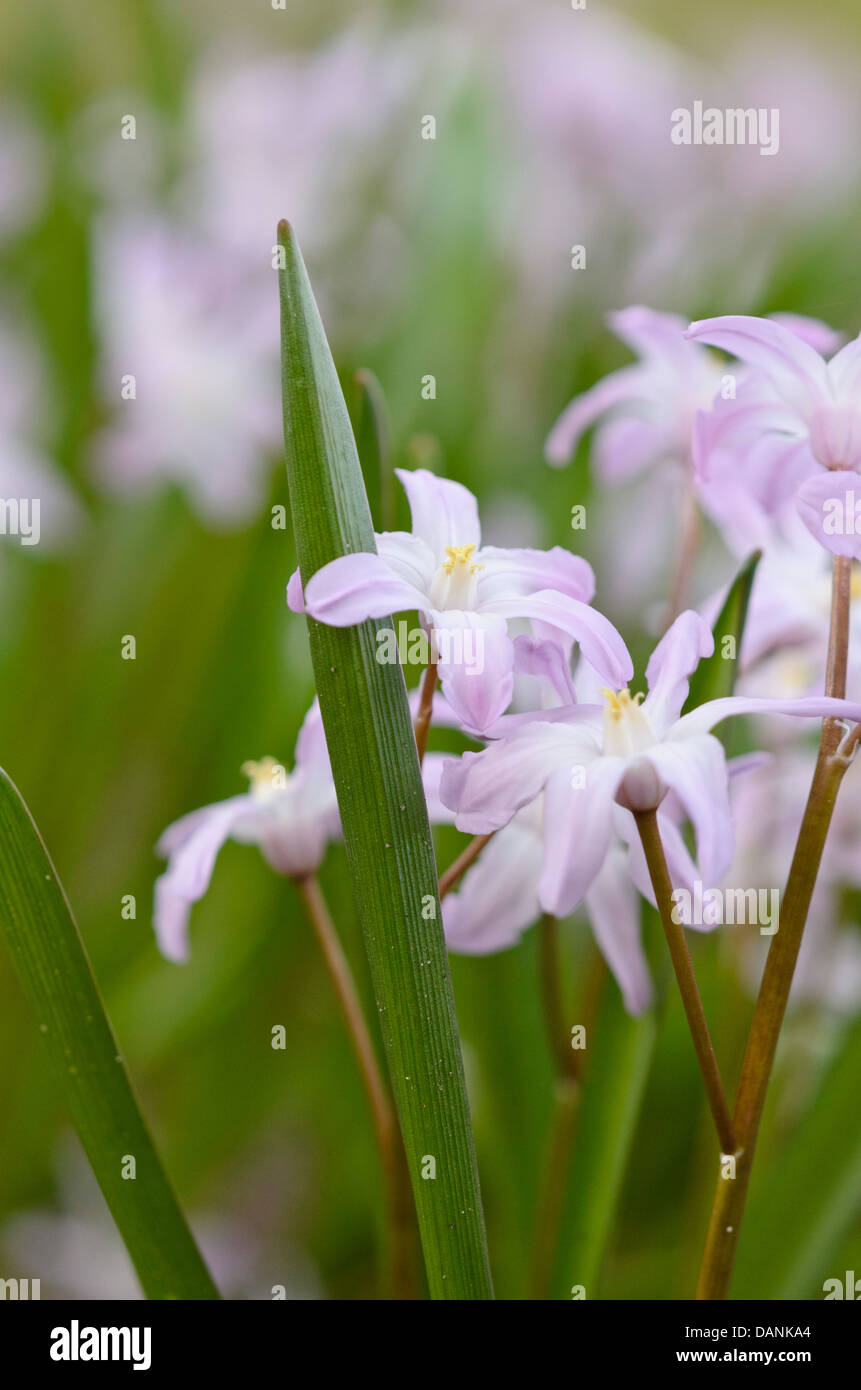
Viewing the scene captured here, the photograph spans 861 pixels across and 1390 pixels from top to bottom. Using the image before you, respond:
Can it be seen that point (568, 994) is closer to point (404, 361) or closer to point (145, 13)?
point (404, 361)

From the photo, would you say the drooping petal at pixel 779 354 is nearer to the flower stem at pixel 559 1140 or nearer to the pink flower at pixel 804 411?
the pink flower at pixel 804 411

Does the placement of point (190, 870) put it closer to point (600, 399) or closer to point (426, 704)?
point (426, 704)

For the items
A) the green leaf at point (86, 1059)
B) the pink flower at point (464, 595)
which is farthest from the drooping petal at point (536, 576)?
the green leaf at point (86, 1059)

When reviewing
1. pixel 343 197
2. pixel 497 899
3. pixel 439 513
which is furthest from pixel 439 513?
pixel 343 197

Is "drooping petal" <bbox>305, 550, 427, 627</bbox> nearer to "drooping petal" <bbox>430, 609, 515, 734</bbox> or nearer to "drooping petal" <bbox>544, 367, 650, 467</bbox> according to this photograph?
"drooping petal" <bbox>430, 609, 515, 734</bbox>

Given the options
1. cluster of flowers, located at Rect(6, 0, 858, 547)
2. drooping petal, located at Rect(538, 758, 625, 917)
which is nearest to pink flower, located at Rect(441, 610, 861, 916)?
drooping petal, located at Rect(538, 758, 625, 917)

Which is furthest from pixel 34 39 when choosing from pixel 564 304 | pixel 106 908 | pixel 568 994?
pixel 568 994
